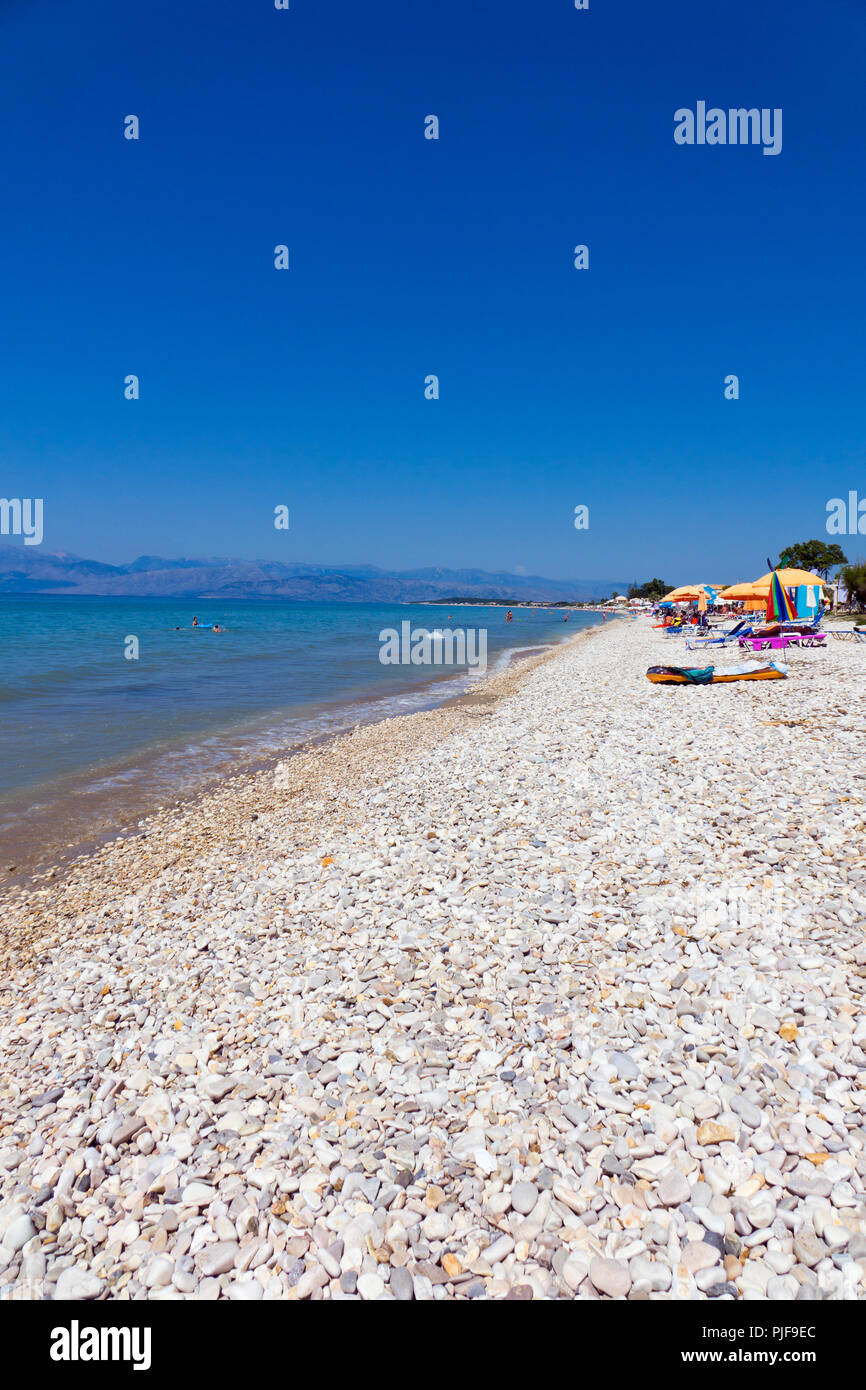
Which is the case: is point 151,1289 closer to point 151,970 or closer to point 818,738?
point 151,970

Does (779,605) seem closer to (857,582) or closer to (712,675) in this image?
(712,675)

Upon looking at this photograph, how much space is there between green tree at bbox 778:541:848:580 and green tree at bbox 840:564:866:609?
15.5m

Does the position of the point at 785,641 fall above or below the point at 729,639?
below

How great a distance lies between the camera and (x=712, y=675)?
19.4 meters

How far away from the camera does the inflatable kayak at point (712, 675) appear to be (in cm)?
1934

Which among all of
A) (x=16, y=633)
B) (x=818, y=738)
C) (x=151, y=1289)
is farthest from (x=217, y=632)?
(x=151, y=1289)

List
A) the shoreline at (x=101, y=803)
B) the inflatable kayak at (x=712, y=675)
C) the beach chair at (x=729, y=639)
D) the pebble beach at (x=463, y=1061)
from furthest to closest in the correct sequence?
the beach chair at (x=729, y=639) → the inflatable kayak at (x=712, y=675) → the shoreline at (x=101, y=803) → the pebble beach at (x=463, y=1061)

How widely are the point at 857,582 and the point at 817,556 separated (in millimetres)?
21969

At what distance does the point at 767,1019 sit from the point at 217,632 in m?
69.3

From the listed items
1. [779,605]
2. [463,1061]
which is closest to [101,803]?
[463,1061]

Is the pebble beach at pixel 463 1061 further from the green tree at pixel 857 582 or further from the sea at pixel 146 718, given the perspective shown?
the green tree at pixel 857 582

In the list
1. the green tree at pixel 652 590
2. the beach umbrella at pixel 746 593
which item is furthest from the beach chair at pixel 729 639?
the green tree at pixel 652 590

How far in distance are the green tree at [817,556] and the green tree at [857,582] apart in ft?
A: 50.9

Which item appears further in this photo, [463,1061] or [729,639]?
[729,639]
